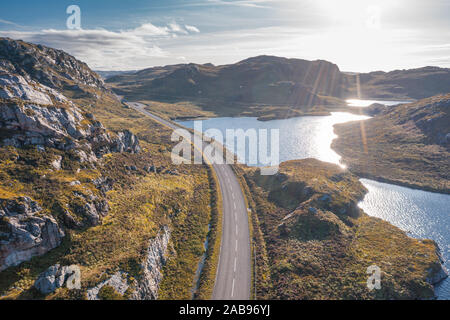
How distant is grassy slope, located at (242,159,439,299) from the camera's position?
31297mm

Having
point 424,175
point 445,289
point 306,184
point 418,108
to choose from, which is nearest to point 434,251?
point 445,289

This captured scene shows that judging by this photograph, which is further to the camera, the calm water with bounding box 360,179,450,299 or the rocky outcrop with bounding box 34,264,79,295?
the calm water with bounding box 360,179,450,299

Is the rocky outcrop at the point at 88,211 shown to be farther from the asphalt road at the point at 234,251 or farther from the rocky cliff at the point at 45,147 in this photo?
the asphalt road at the point at 234,251

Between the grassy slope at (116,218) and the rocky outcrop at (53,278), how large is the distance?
750 millimetres

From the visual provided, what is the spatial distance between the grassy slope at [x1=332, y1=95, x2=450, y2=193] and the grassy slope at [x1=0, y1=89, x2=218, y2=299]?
62037 millimetres

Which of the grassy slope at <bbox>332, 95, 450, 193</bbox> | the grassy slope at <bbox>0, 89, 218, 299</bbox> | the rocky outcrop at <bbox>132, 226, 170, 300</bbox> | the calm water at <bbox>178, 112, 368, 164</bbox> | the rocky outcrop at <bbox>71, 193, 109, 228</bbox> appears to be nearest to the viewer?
the grassy slope at <bbox>0, 89, 218, 299</bbox>

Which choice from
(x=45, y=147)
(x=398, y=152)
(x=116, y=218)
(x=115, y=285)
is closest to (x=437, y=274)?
(x=115, y=285)

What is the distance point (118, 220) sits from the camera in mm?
36938

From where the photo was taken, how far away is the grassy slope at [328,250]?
31297 mm

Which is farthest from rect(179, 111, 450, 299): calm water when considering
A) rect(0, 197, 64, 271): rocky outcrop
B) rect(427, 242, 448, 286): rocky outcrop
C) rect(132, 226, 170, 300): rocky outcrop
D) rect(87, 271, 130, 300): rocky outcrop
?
rect(0, 197, 64, 271): rocky outcrop

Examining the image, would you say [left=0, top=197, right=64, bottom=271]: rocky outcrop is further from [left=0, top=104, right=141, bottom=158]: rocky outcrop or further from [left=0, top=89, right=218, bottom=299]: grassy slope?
Answer: [left=0, top=104, right=141, bottom=158]: rocky outcrop

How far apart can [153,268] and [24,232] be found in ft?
52.1

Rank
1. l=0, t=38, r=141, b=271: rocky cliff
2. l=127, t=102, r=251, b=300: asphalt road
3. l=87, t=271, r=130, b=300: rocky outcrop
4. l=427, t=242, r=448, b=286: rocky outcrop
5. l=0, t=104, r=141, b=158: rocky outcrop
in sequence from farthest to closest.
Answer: l=0, t=104, r=141, b=158: rocky outcrop, l=427, t=242, r=448, b=286: rocky outcrop, l=127, t=102, r=251, b=300: asphalt road, l=0, t=38, r=141, b=271: rocky cliff, l=87, t=271, r=130, b=300: rocky outcrop
